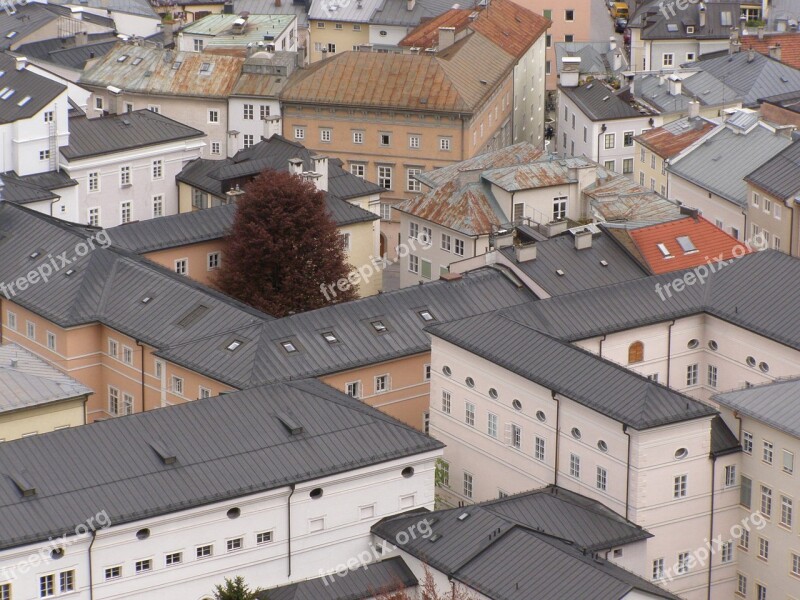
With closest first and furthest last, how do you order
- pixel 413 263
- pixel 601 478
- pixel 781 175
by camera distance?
pixel 601 478
pixel 781 175
pixel 413 263

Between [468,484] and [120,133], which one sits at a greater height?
[120,133]

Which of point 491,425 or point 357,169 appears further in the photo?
point 357,169

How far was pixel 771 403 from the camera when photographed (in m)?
102

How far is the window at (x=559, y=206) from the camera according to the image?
5433 inches

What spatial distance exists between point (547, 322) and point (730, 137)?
39032 mm

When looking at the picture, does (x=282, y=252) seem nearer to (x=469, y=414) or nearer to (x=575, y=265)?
(x=575, y=265)

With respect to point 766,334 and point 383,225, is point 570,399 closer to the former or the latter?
point 766,334

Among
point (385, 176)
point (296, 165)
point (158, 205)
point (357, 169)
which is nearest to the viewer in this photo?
point (296, 165)

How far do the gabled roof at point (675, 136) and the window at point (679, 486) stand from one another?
51238 millimetres

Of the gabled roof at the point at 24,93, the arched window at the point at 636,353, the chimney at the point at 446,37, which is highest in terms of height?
the gabled roof at the point at 24,93

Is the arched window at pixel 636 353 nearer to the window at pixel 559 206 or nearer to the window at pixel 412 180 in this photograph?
the window at pixel 559 206

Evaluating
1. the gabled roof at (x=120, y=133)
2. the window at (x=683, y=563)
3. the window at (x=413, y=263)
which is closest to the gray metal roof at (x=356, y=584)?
the window at (x=683, y=563)

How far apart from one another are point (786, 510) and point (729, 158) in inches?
1852

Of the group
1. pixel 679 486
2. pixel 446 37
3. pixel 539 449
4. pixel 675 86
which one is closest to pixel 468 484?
pixel 539 449
